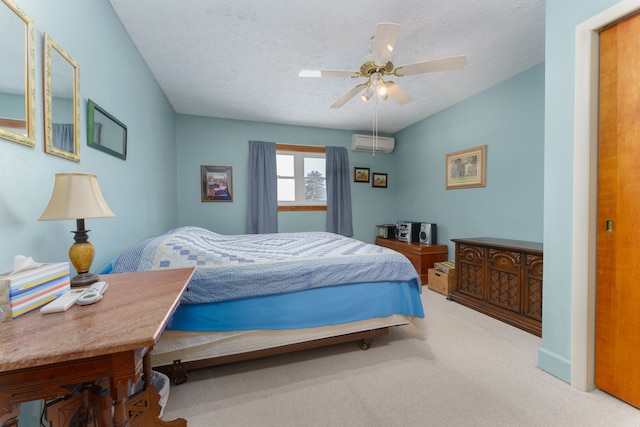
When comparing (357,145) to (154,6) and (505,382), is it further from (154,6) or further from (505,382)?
(505,382)

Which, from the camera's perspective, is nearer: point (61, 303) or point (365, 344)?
point (61, 303)

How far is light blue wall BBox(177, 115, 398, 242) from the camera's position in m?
3.89

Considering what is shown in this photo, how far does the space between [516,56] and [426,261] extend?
2.58 m

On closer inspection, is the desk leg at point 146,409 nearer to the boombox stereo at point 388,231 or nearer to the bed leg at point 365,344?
the bed leg at point 365,344

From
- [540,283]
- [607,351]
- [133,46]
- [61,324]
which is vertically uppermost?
[133,46]

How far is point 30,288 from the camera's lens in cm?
83

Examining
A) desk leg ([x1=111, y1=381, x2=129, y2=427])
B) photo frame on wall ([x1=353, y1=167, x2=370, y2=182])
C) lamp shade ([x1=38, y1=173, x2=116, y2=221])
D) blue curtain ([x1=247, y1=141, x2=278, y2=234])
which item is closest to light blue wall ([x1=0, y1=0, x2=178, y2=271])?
lamp shade ([x1=38, y1=173, x2=116, y2=221])

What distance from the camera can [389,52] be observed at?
1.75 metres

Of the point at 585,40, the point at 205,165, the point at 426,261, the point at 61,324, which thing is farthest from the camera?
the point at 205,165

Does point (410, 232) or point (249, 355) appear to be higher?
point (410, 232)

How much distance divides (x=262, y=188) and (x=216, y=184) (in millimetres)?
716

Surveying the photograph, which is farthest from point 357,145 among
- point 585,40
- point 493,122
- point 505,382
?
point 505,382

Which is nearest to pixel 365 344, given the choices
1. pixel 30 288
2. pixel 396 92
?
pixel 30 288

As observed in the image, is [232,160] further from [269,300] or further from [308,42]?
[269,300]
